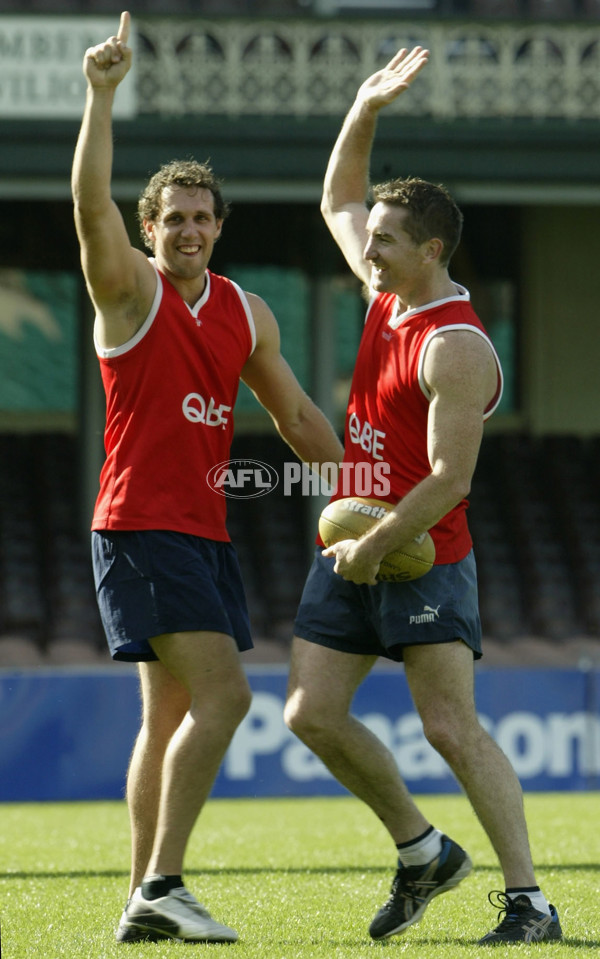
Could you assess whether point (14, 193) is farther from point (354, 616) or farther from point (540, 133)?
point (354, 616)

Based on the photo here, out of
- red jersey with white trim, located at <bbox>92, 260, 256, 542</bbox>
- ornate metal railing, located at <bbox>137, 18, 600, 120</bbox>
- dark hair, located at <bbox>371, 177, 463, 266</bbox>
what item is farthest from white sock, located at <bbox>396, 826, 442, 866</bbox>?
ornate metal railing, located at <bbox>137, 18, 600, 120</bbox>

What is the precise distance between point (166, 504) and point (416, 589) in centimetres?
85

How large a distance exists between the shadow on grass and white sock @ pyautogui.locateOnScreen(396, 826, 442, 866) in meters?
1.71

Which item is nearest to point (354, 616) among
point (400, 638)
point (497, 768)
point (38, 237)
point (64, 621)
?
point (400, 638)

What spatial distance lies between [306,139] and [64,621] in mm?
4978

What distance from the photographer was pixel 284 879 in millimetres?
6379

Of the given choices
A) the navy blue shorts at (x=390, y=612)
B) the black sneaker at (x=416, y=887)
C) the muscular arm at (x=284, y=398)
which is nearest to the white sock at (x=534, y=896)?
the black sneaker at (x=416, y=887)

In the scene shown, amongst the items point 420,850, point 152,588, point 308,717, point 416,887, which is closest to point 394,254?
point 152,588

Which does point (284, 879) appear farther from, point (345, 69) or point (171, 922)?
point (345, 69)

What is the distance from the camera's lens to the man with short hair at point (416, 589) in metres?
4.62

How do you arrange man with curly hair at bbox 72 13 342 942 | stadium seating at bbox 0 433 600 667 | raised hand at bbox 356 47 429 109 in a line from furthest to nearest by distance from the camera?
stadium seating at bbox 0 433 600 667, raised hand at bbox 356 47 429 109, man with curly hair at bbox 72 13 342 942

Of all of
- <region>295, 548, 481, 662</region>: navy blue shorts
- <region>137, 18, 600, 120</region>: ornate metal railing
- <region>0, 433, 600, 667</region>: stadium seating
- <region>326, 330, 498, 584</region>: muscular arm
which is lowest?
<region>0, 433, 600, 667</region>: stadium seating

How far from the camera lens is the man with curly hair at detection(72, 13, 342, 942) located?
455 centimetres

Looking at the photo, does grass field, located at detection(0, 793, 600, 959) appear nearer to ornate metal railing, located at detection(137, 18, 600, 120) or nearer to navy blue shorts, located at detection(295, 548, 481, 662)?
navy blue shorts, located at detection(295, 548, 481, 662)
